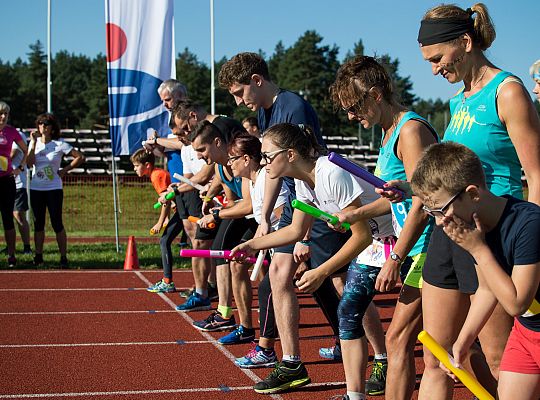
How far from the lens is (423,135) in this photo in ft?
12.4

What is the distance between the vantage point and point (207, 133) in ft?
21.2

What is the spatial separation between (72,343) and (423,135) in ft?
12.6

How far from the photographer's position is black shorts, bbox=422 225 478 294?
3217mm

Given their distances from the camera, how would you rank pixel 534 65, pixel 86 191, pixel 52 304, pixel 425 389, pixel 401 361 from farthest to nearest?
pixel 86 191
pixel 52 304
pixel 534 65
pixel 401 361
pixel 425 389

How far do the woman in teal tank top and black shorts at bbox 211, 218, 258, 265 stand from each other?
2532mm

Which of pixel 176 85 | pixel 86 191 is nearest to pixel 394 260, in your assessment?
pixel 176 85

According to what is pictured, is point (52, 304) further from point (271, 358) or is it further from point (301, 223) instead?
point (301, 223)

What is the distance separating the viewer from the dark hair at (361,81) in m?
3.95

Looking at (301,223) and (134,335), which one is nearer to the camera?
(301,223)

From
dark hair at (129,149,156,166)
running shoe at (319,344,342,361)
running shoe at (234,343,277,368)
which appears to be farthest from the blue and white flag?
running shoe at (234,343,277,368)

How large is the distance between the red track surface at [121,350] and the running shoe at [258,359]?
7cm

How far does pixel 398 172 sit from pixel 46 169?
7624 mm

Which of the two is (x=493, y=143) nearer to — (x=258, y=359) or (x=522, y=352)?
(x=522, y=352)

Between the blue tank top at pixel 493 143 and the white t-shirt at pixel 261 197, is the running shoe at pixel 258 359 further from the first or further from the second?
the blue tank top at pixel 493 143
